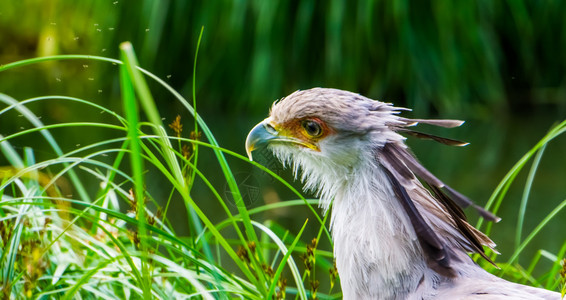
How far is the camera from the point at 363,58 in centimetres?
444

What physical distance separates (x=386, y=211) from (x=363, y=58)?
3.12 m

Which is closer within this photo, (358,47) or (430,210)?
(430,210)

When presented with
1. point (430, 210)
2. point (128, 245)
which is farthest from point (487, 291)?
point (128, 245)

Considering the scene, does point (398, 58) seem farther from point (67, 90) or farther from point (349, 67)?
point (67, 90)

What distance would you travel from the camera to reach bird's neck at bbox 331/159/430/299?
4.50 feet

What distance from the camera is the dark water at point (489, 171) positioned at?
2992 millimetres

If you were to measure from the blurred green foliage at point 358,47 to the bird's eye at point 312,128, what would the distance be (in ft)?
9.37

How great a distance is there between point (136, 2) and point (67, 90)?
0.90m

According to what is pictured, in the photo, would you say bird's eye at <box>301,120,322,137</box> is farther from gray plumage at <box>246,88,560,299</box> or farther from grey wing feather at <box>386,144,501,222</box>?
grey wing feather at <box>386,144,501,222</box>

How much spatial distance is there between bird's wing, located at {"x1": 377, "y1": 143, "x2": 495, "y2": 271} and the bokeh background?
247 centimetres

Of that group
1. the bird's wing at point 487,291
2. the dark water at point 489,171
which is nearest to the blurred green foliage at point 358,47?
the dark water at point 489,171

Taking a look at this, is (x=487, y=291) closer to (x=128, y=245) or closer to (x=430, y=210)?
(x=430, y=210)

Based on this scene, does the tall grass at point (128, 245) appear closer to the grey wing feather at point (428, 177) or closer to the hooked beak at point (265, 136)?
the hooked beak at point (265, 136)

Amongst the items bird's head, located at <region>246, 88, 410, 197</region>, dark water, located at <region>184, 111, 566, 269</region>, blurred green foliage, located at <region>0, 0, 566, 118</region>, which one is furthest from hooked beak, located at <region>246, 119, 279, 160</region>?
blurred green foliage, located at <region>0, 0, 566, 118</region>
